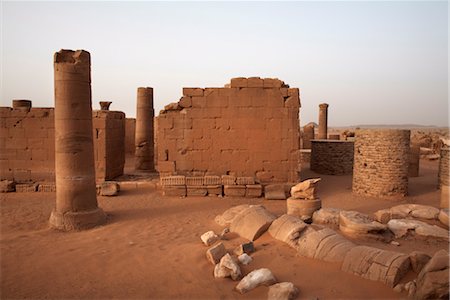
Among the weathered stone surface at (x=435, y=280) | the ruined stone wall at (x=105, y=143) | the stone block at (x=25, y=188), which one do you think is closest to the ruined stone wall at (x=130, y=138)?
the ruined stone wall at (x=105, y=143)

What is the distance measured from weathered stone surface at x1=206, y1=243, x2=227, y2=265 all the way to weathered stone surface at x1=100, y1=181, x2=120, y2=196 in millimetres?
5837

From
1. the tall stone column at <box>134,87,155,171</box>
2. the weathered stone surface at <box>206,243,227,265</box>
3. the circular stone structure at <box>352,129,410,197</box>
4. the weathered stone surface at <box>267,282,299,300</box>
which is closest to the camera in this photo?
the weathered stone surface at <box>267,282,299,300</box>

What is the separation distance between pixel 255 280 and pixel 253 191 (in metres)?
5.92

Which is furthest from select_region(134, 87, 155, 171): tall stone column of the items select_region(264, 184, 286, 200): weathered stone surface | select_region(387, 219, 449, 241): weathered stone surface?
select_region(387, 219, 449, 241): weathered stone surface

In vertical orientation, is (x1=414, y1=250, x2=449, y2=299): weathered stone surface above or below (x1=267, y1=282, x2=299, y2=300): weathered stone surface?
above

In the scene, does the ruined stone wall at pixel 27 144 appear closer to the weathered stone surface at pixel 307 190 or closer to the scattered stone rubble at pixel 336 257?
the scattered stone rubble at pixel 336 257

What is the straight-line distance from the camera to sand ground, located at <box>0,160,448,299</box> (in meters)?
4.43

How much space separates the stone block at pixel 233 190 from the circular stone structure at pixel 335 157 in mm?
5002

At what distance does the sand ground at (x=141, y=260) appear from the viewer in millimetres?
4426

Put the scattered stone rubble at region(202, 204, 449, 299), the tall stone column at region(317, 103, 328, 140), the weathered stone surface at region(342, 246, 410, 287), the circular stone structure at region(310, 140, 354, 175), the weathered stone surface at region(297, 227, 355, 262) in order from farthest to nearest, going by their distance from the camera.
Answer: the tall stone column at region(317, 103, 328, 140) → the circular stone structure at region(310, 140, 354, 175) → the weathered stone surface at region(297, 227, 355, 262) → the weathered stone surface at region(342, 246, 410, 287) → the scattered stone rubble at region(202, 204, 449, 299)

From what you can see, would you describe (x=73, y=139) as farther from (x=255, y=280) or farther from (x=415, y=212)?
(x=415, y=212)

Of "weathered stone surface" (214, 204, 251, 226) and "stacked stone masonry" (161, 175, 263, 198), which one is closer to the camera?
"weathered stone surface" (214, 204, 251, 226)

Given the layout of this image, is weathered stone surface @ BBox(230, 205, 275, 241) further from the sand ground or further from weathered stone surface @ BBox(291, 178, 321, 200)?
weathered stone surface @ BBox(291, 178, 321, 200)

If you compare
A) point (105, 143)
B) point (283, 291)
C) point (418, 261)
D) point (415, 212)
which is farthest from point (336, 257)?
point (105, 143)
